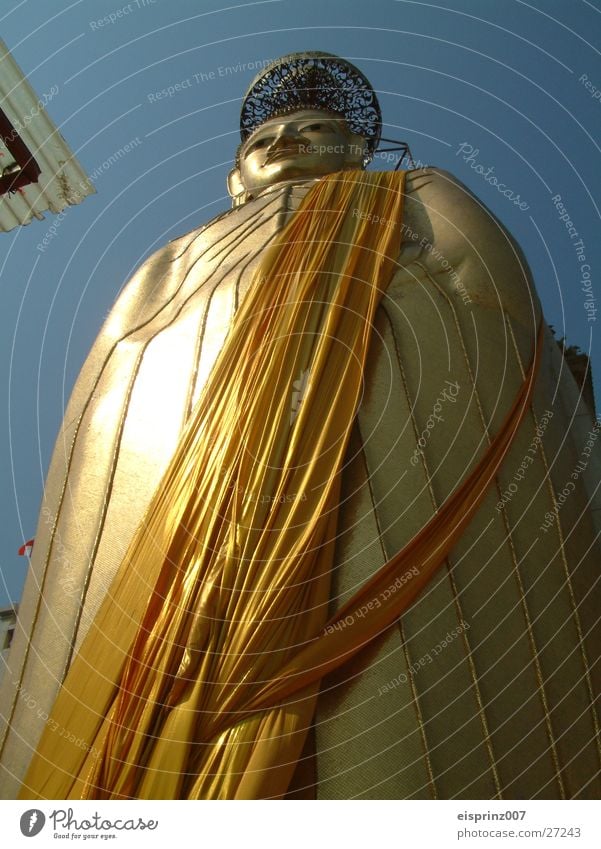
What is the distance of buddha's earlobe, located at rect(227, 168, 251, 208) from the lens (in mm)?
6830

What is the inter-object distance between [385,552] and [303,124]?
A: 4.20m

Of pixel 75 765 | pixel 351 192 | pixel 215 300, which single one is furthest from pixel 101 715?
pixel 351 192

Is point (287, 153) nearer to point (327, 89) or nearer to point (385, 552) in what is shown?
point (327, 89)

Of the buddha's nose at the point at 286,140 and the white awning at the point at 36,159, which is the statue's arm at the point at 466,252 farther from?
the white awning at the point at 36,159

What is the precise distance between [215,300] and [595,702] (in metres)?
2.74

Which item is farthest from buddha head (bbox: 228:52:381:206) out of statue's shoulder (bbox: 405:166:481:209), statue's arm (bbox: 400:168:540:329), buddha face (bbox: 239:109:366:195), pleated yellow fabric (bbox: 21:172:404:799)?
pleated yellow fabric (bbox: 21:172:404:799)

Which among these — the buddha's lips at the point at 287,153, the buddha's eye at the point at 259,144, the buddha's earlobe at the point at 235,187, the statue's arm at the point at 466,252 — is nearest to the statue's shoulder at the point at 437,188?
the statue's arm at the point at 466,252

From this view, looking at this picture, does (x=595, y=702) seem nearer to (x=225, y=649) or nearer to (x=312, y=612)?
(x=312, y=612)

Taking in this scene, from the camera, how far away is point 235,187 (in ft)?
23.7

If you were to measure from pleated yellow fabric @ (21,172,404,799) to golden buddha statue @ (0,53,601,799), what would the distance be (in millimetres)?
15

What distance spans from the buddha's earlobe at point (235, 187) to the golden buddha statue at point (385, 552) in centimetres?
161

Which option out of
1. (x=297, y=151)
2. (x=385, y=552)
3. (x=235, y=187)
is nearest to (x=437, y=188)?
(x=297, y=151)

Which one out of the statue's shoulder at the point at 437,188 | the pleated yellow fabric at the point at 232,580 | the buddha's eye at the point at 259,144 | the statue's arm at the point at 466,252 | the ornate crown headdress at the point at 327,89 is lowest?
the pleated yellow fabric at the point at 232,580

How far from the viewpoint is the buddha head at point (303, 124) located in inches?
254
